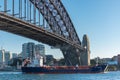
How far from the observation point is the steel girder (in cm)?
7350

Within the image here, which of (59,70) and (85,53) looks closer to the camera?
(59,70)

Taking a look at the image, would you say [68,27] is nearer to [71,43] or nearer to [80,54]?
[71,43]

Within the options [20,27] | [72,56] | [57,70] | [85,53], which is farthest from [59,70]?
[20,27]

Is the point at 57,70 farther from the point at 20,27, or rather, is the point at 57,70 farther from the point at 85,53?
the point at 20,27

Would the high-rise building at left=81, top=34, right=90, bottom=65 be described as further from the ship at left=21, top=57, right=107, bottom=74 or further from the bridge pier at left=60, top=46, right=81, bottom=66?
the ship at left=21, top=57, right=107, bottom=74

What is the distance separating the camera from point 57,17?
81.1 m

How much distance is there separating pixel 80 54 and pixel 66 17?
15.0m

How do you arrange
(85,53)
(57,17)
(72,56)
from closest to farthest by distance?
(57,17) < (72,56) < (85,53)

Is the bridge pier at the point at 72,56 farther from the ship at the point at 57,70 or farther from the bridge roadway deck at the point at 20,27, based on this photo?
the bridge roadway deck at the point at 20,27

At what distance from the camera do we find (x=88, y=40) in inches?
3964

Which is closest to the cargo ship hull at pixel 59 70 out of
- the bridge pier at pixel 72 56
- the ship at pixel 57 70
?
the ship at pixel 57 70

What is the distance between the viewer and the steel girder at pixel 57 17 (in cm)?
7350

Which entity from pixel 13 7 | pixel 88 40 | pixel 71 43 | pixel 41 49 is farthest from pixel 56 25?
pixel 41 49

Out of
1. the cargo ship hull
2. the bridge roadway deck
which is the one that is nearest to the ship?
the cargo ship hull
